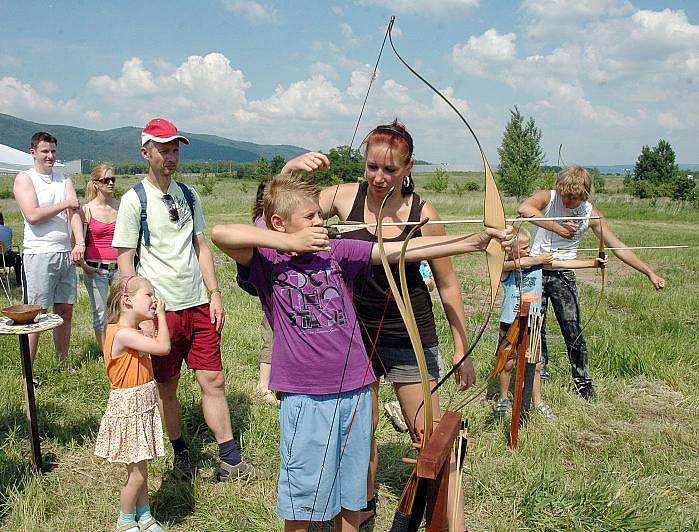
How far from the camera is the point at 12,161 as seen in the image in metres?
12.0

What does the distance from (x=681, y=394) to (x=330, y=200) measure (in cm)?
359

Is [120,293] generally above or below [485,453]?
above

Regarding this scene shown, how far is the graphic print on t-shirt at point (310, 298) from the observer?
7.22ft

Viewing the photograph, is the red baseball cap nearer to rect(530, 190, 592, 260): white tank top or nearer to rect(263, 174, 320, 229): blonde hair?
rect(263, 174, 320, 229): blonde hair

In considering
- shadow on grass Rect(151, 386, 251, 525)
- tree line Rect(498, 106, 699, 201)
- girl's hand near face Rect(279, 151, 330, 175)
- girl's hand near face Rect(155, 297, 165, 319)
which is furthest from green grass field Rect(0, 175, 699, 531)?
tree line Rect(498, 106, 699, 201)

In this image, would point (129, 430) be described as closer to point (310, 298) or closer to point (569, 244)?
point (310, 298)

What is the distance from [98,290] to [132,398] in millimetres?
2756

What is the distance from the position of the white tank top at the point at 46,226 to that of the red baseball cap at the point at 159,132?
1.89 meters

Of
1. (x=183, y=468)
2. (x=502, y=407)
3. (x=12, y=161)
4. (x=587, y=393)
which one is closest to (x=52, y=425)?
(x=183, y=468)

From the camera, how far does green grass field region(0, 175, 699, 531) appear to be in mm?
2992

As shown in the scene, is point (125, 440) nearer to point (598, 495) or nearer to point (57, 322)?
point (57, 322)

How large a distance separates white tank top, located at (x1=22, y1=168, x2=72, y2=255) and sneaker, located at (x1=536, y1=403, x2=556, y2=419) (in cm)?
389

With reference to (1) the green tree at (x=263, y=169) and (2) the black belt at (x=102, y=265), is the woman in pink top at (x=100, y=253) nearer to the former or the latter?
(2) the black belt at (x=102, y=265)

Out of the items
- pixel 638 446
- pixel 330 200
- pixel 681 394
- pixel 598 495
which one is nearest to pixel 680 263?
pixel 681 394
